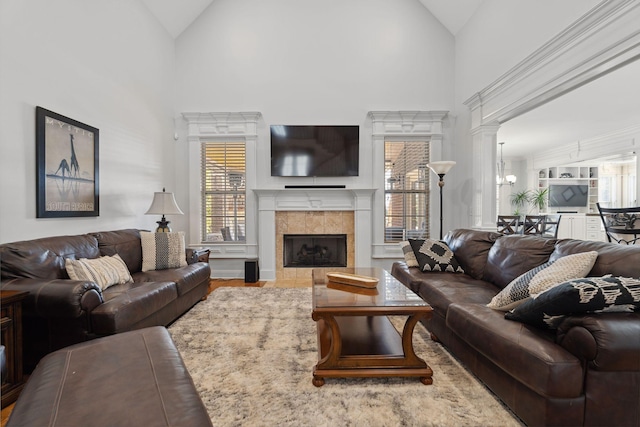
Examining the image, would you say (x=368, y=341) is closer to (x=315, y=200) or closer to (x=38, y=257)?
(x=38, y=257)

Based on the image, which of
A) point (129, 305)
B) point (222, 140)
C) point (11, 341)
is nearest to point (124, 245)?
point (129, 305)

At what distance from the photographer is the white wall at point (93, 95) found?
2.34 m

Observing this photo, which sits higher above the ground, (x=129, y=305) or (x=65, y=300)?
(x=65, y=300)

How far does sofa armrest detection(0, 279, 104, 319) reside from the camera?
1.86 meters

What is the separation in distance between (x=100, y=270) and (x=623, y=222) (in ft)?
17.6

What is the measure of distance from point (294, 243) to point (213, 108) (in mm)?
2521

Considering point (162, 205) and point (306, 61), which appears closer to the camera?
point (162, 205)

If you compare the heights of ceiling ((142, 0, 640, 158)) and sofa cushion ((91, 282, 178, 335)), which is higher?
ceiling ((142, 0, 640, 158))

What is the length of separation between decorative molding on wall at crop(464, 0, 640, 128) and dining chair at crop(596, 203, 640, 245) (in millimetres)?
1556

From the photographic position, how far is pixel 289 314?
10.0 feet

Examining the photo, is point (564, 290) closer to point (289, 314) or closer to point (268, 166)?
point (289, 314)

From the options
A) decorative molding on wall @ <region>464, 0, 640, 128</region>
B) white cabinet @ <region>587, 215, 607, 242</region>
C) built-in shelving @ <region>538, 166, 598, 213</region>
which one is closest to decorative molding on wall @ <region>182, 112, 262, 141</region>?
decorative molding on wall @ <region>464, 0, 640, 128</region>

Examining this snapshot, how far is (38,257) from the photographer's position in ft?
7.22

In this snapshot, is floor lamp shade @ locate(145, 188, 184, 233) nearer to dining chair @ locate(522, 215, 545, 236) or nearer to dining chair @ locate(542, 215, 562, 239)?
dining chair @ locate(522, 215, 545, 236)
